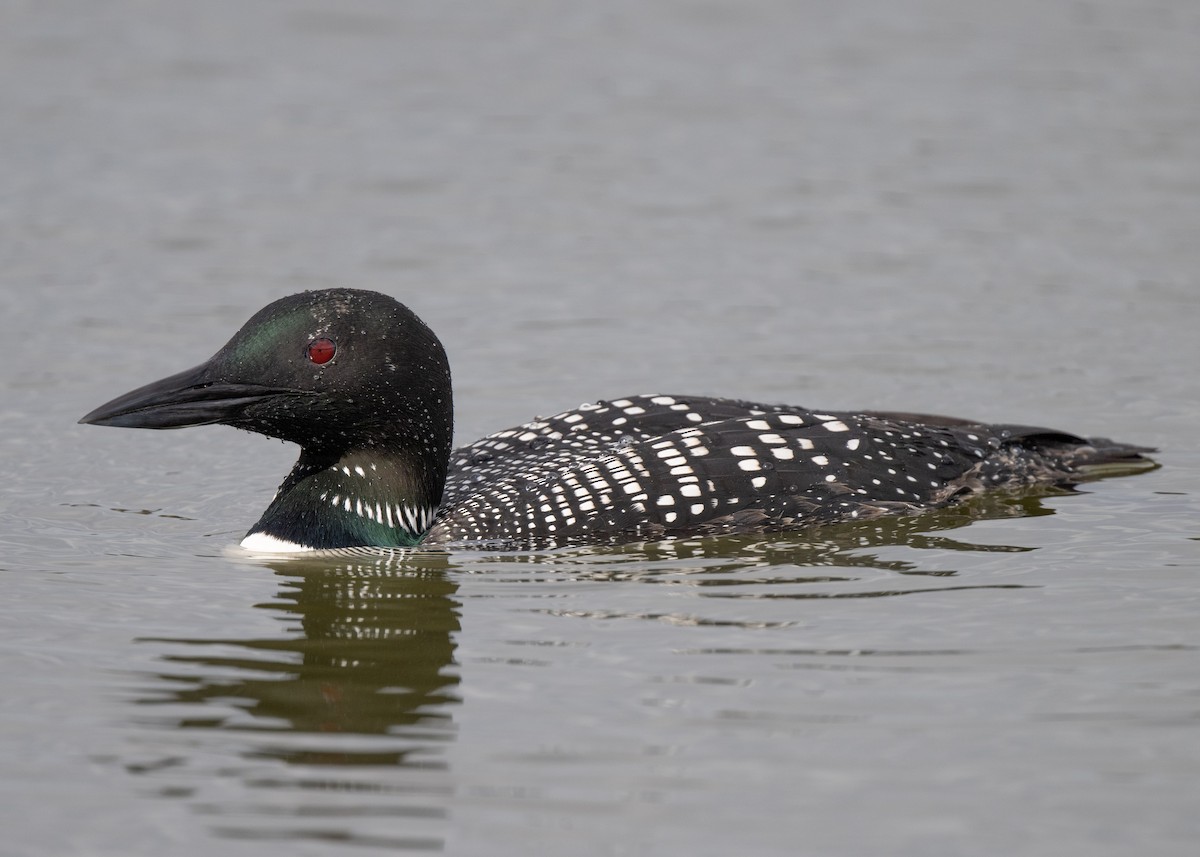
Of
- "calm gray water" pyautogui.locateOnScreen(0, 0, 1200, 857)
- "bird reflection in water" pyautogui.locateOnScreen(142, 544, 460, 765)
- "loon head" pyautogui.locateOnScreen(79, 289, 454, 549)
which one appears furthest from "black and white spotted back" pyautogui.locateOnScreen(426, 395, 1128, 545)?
"bird reflection in water" pyautogui.locateOnScreen(142, 544, 460, 765)

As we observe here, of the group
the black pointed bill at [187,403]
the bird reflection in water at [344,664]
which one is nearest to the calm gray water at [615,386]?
the bird reflection in water at [344,664]

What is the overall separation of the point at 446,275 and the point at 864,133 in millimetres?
3540

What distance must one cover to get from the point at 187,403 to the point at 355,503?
0.64 metres

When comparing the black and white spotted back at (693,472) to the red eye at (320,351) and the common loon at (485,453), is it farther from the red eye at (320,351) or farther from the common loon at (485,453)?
the red eye at (320,351)

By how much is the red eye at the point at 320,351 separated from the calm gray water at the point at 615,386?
26.7 inches

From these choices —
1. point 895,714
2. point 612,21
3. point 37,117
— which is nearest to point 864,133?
point 612,21

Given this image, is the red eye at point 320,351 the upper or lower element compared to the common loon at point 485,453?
upper

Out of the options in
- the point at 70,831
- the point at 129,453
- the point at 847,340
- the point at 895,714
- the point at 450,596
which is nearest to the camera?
the point at 70,831

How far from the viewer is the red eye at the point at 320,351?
5867 millimetres

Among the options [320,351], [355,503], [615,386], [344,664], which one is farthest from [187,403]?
[615,386]

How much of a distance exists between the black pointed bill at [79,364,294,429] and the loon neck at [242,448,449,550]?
1.25ft

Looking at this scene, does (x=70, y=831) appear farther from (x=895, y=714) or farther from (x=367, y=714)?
(x=895, y=714)

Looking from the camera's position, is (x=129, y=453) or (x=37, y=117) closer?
(x=129, y=453)

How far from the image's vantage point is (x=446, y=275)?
9594 mm
